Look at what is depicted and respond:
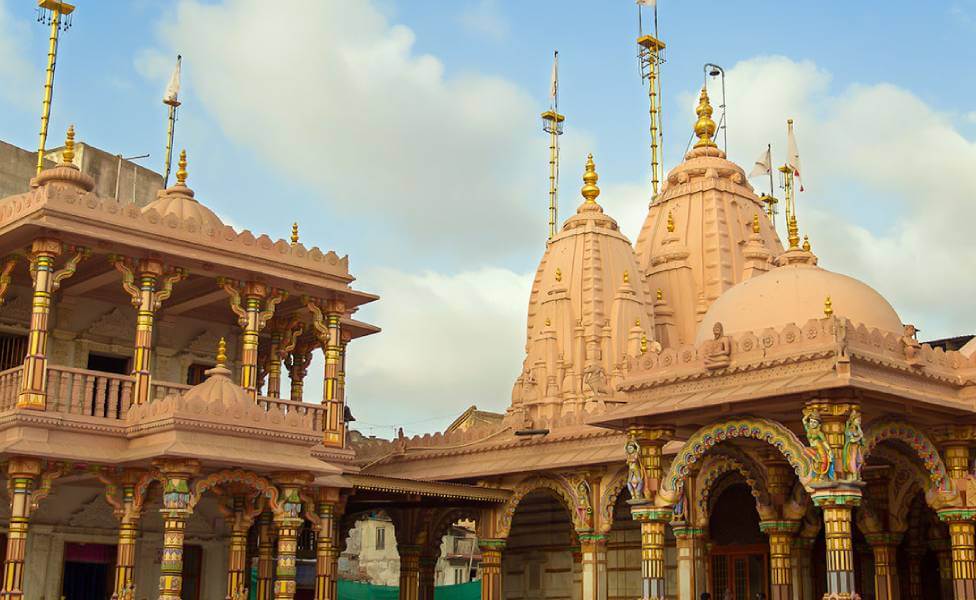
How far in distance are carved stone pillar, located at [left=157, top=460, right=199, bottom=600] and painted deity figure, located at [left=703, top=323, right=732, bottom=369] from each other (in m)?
8.12

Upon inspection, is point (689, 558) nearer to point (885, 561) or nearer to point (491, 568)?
point (885, 561)

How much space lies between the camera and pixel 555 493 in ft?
86.1

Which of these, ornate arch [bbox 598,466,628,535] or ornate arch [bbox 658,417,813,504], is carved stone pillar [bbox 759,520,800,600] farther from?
ornate arch [bbox 598,466,628,535]

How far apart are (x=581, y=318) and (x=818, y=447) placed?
669 inches

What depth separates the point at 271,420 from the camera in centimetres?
2002

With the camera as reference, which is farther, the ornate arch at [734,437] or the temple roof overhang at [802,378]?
the ornate arch at [734,437]

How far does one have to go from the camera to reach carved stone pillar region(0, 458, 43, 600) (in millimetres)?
18672

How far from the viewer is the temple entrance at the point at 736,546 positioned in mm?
24344

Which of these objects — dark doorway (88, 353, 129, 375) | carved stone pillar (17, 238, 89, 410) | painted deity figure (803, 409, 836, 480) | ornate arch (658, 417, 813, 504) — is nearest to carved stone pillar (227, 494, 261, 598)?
carved stone pillar (17, 238, 89, 410)

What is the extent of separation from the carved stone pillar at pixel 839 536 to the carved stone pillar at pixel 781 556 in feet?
12.1

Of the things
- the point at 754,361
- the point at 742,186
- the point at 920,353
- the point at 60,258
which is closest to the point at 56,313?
the point at 60,258

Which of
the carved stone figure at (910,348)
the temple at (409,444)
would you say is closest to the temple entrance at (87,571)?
the temple at (409,444)

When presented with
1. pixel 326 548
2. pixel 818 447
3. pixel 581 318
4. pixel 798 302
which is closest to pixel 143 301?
pixel 326 548

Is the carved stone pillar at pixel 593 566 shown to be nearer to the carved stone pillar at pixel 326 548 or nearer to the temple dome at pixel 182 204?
the carved stone pillar at pixel 326 548
